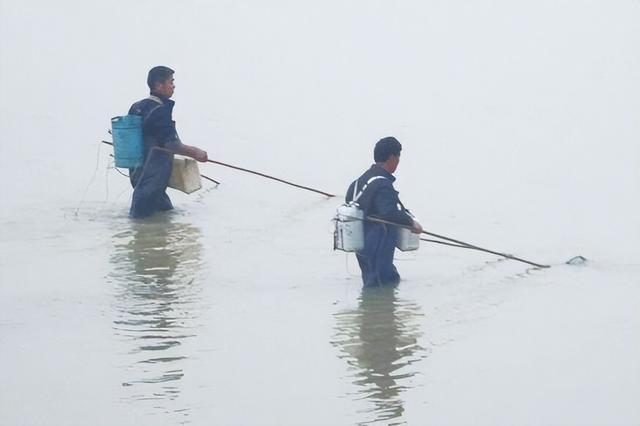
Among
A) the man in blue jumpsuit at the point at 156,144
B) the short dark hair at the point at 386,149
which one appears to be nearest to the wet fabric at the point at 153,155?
the man in blue jumpsuit at the point at 156,144

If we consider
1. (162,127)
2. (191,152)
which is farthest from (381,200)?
(162,127)

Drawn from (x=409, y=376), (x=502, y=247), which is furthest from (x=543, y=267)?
(x=409, y=376)

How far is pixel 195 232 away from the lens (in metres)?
15.2

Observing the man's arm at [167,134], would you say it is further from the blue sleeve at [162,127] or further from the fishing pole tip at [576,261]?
the fishing pole tip at [576,261]

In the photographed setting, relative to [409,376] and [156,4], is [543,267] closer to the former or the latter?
[409,376]

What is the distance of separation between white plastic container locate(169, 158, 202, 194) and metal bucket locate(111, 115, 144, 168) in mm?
549

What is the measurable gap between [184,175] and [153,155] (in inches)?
21.8

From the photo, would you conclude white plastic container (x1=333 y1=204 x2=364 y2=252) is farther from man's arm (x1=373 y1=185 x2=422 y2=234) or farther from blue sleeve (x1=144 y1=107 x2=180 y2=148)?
blue sleeve (x1=144 y1=107 x2=180 y2=148)

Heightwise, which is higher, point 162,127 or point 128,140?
point 162,127

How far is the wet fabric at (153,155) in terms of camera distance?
590 inches

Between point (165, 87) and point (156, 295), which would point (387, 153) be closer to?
point (156, 295)

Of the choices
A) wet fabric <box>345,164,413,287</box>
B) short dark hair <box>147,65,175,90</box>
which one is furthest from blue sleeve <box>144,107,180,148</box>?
wet fabric <box>345,164,413,287</box>

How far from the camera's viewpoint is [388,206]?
480 inches

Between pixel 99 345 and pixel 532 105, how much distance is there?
1426 centimetres
